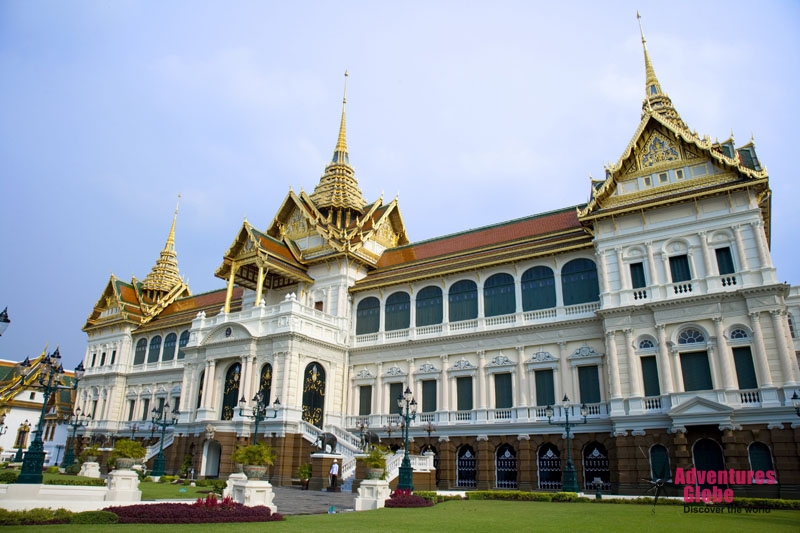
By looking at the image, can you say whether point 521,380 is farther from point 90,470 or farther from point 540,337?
point 90,470

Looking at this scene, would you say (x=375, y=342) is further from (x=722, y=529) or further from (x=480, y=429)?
(x=722, y=529)

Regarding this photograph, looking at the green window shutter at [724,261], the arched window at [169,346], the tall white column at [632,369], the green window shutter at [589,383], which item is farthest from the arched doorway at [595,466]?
the arched window at [169,346]

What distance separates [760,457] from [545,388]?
896 cm

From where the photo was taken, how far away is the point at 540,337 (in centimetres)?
2777

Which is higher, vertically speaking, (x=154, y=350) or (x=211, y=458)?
(x=154, y=350)

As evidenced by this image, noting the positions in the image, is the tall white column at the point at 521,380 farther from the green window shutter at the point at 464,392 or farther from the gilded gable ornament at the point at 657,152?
the gilded gable ornament at the point at 657,152

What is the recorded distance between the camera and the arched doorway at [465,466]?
90.6ft

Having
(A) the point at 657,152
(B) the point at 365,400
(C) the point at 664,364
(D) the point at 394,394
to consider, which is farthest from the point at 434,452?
(A) the point at 657,152

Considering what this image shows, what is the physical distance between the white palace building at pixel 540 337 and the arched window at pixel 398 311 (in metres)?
0.16

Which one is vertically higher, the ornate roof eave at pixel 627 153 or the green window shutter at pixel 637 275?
the ornate roof eave at pixel 627 153

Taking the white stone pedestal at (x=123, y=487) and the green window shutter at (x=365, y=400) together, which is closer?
the white stone pedestal at (x=123, y=487)

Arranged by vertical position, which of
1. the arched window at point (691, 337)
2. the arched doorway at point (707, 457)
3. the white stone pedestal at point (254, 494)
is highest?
the arched window at point (691, 337)

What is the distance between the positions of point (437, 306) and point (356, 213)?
1256cm

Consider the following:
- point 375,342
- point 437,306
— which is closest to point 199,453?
point 375,342
